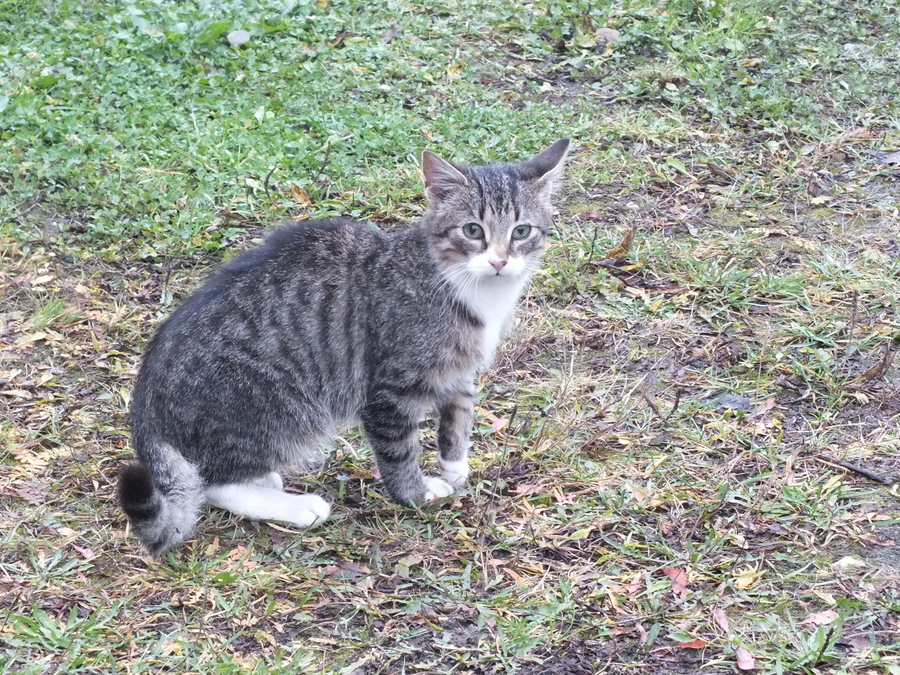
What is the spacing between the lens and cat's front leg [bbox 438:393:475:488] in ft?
13.9

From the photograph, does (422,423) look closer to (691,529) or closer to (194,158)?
(691,529)

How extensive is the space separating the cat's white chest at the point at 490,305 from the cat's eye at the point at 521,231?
0.67 ft

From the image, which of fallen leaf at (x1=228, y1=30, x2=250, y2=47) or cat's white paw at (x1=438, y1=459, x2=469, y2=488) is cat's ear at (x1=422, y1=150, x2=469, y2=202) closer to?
cat's white paw at (x1=438, y1=459, x2=469, y2=488)

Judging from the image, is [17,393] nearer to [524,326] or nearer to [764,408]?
[524,326]

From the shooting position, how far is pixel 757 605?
Result: 3520mm

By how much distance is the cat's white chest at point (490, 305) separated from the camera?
4070 millimetres

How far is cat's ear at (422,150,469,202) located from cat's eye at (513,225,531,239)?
28 centimetres

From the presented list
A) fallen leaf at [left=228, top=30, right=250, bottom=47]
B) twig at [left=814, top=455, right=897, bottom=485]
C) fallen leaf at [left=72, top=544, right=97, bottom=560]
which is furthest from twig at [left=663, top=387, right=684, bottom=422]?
fallen leaf at [left=228, top=30, right=250, bottom=47]

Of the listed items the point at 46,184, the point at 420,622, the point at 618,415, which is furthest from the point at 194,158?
the point at 420,622

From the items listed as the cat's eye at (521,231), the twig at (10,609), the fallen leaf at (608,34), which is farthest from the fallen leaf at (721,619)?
the fallen leaf at (608,34)

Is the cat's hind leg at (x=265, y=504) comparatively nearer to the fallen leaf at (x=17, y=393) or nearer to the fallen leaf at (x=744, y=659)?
the fallen leaf at (x=17, y=393)

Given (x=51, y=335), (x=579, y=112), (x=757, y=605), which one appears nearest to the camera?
(x=757, y=605)

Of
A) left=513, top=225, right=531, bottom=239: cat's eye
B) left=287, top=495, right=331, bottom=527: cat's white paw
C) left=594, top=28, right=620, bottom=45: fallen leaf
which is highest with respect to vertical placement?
left=513, top=225, right=531, bottom=239: cat's eye

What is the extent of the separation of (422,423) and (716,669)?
194 cm
